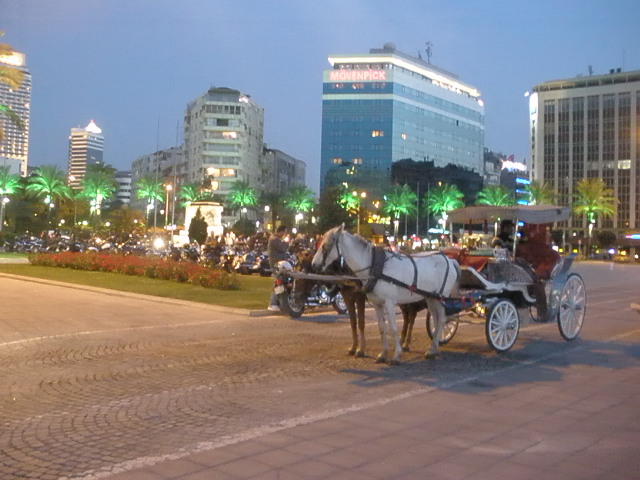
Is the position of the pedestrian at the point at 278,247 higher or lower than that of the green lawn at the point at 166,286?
higher

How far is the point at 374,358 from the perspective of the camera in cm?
1086

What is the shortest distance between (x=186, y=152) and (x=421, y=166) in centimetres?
4785

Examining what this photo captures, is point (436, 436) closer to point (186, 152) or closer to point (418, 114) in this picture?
point (186, 152)

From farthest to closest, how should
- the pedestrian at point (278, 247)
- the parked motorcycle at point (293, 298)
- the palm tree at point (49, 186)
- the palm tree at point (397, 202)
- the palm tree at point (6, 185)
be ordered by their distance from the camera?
the palm tree at point (397, 202), the palm tree at point (49, 186), the palm tree at point (6, 185), the pedestrian at point (278, 247), the parked motorcycle at point (293, 298)

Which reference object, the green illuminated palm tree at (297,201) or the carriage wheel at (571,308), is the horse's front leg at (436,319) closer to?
the carriage wheel at (571,308)

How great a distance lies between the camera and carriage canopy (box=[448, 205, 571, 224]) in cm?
1279

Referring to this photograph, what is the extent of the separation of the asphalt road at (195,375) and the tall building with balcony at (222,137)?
103m

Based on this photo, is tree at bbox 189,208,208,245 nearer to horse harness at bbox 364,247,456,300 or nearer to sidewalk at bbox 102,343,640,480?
horse harness at bbox 364,247,456,300

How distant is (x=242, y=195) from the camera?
112 meters

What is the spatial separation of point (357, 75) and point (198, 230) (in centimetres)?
9556

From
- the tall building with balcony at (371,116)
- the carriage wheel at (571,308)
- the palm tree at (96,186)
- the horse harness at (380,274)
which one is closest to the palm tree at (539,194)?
the tall building with balcony at (371,116)

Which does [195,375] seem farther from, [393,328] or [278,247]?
[278,247]

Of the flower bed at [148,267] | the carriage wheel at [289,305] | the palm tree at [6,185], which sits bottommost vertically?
the carriage wheel at [289,305]

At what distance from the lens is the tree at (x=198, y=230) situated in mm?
46312
